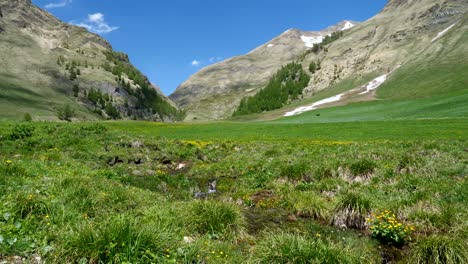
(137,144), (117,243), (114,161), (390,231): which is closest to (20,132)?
(137,144)

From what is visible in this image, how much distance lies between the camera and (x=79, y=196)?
1133 cm

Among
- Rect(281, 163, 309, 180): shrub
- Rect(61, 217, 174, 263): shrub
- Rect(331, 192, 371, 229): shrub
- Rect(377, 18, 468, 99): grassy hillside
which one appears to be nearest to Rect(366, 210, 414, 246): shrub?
Rect(331, 192, 371, 229): shrub

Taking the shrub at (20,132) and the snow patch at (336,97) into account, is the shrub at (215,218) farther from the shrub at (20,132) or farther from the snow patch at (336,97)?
the snow patch at (336,97)

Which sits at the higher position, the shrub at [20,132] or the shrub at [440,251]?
the shrub at [20,132]

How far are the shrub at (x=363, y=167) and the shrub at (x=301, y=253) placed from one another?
10.4m

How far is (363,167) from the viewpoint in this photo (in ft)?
61.9

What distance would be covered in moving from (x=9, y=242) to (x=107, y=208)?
4.67m

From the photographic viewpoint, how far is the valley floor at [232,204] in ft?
26.1

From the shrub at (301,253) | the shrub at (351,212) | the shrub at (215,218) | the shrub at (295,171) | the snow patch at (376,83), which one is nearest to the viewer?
the shrub at (301,253)

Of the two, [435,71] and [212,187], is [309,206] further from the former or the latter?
[435,71]

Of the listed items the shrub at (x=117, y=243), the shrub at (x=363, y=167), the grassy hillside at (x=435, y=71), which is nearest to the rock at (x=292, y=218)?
the shrub at (x=363, y=167)

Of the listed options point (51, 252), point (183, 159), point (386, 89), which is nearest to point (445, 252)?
point (51, 252)

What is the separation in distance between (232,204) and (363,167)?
29.8 ft

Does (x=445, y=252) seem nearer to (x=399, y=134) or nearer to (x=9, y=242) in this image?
(x=9, y=242)
